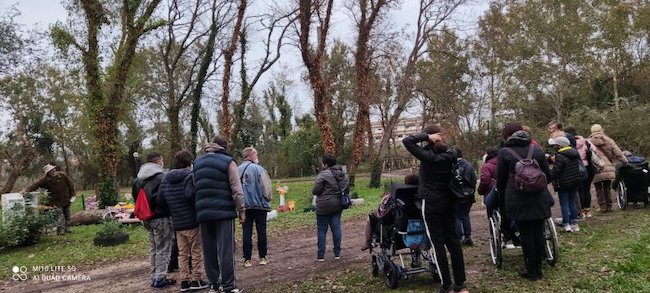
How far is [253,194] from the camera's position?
22.7 feet

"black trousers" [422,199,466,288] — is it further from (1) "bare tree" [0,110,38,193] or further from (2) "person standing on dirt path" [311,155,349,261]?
(1) "bare tree" [0,110,38,193]

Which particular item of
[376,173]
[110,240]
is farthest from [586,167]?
[376,173]

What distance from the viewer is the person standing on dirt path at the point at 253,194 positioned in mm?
6914

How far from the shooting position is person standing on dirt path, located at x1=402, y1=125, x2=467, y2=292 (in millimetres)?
4627

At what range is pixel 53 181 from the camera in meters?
11.3

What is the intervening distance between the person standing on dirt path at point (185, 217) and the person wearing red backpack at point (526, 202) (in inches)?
143

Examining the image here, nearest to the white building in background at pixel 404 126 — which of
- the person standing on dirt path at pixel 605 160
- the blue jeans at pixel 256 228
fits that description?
the person standing on dirt path at pixel 605 160

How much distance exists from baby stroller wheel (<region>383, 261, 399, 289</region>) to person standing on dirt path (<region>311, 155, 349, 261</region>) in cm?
178

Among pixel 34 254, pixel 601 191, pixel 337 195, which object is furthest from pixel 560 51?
pixel 34 254

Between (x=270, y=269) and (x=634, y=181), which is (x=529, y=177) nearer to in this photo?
(x=270, y=269)

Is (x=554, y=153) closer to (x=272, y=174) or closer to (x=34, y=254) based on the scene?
(x=34, y=254)

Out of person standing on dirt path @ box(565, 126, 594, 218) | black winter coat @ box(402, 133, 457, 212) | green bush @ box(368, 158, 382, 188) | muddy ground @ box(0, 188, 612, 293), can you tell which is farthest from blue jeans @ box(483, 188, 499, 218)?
green bush @ box(368, 158, 382, 188)

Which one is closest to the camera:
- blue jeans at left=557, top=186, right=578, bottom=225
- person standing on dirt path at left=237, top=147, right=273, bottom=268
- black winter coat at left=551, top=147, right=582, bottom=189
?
person standing on dirt path at left=237, top=147, right=273, bottom=268

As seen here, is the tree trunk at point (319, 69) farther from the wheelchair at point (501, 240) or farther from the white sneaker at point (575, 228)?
the wheelchair at point (501, 240)
